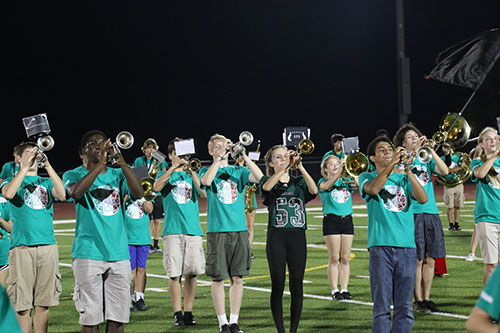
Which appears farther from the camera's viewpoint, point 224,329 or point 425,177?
point 425,177

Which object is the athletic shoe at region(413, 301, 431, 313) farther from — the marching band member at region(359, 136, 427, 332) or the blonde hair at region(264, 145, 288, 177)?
the blonde hair at region(264, 145, 288, 177)

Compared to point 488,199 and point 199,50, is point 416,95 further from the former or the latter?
point 488,199

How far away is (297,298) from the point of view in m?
6.83

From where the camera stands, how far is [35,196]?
6637mm

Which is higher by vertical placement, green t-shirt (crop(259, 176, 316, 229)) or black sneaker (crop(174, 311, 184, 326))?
green t-shirt (crop(259, 176, 316, 229))

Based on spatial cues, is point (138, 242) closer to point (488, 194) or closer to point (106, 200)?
point (106, 200)

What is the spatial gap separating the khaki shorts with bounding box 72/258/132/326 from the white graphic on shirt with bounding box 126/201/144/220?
3.19m

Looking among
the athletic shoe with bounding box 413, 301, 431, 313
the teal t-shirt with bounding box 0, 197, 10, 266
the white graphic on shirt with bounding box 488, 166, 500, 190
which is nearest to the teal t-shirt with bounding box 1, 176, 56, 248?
the teal t-shirt with bounding box 0, 197, 10, 266

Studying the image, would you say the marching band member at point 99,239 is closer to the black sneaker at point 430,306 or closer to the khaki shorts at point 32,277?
the khaki shorts at point 32,277

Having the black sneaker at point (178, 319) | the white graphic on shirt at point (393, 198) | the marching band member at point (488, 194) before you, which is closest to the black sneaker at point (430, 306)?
the marching band member at point (488, 194)

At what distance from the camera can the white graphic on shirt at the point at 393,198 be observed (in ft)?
19.7

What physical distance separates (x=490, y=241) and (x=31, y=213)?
5.29 metres

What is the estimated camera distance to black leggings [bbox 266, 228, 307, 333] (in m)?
6.83

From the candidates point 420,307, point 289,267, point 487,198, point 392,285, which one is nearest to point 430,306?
point 420,307
